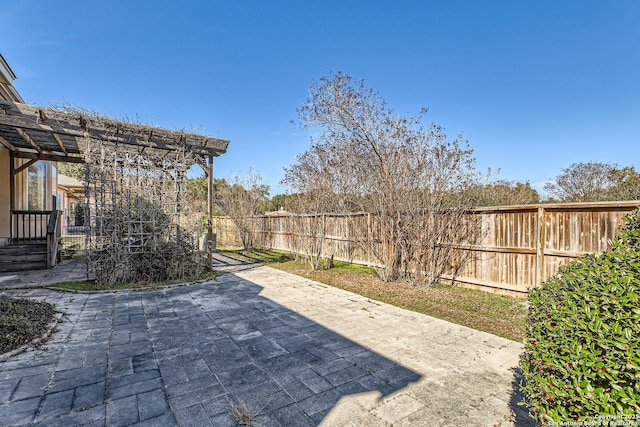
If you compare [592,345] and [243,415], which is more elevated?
[592,345]

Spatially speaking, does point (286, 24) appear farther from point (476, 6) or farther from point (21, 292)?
point (21, 292)

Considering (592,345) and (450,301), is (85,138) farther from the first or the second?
(592,345)

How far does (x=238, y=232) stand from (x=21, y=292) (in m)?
8.72

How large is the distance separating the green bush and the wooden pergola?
7.23m

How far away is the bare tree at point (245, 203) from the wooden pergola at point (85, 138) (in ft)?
18.4

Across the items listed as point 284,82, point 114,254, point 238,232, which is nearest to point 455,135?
point 284,82

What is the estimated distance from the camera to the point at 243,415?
2.00m

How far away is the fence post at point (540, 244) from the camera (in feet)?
16.0

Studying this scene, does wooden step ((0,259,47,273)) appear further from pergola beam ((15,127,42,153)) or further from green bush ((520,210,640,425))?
green bush ((520,210,640,425))

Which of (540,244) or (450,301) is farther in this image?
(450,301)

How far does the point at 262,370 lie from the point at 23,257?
8286 mm

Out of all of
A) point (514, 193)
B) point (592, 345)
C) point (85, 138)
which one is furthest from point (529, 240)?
point (85, 138)

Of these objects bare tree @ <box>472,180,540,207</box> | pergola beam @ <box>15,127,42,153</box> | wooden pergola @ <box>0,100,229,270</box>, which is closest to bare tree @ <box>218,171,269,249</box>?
wooden pergola @ <box>0,100,229,270</box>

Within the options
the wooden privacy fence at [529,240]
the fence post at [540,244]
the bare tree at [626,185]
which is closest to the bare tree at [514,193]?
the bare tree at [626,185]
